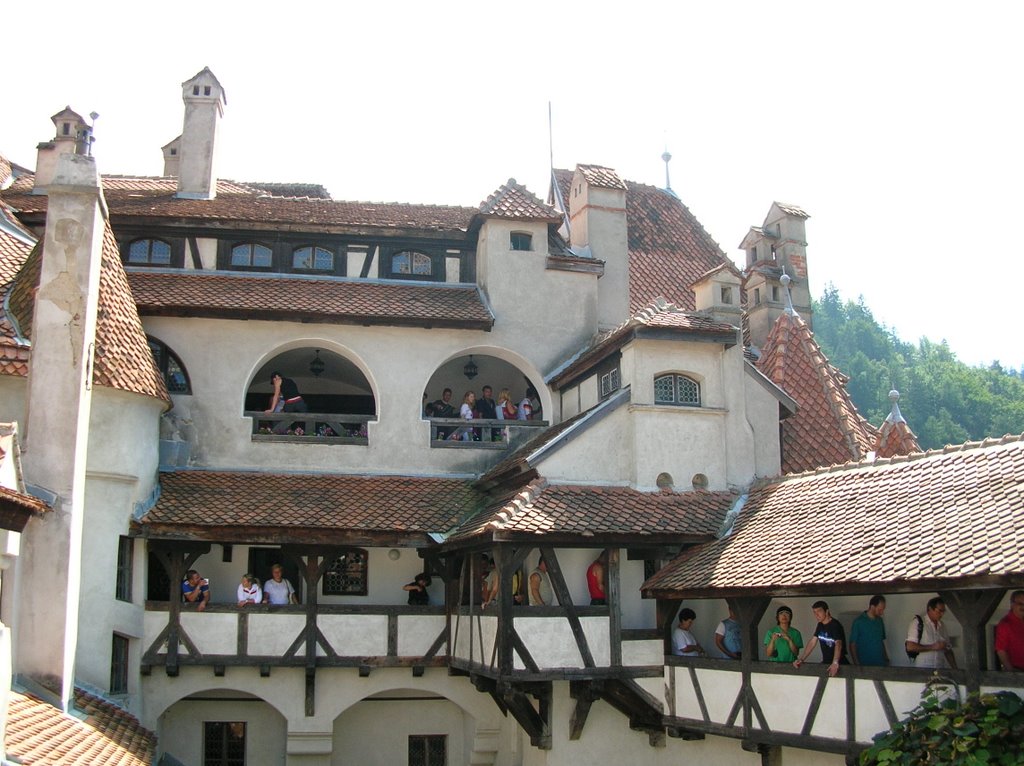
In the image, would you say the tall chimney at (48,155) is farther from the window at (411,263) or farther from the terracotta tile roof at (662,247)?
the terracotta tile roof at (662,247)

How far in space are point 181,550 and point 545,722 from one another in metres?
6.61

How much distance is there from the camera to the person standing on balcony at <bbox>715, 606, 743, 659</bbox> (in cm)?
1703

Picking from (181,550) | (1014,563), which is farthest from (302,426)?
(1014,563)

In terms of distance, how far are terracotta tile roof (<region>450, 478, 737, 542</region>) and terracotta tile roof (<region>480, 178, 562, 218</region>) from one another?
255 inches

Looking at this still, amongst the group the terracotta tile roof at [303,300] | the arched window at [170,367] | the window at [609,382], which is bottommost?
the window at [609,382]

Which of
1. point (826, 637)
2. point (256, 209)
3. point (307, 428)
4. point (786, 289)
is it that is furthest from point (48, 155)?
point (826, 637)

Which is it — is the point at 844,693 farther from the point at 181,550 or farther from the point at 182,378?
the point at 182,378

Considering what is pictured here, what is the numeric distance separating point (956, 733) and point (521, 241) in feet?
45.7

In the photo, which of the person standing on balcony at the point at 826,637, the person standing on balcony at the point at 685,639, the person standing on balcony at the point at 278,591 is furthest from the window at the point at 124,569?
the person standing on balcony at the point at 826,637

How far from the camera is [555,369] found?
2336 centimetres

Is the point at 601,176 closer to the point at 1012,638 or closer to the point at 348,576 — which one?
the point at 348,576

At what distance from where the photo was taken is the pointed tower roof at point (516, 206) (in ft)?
76.8

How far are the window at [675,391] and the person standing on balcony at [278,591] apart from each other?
275 inches

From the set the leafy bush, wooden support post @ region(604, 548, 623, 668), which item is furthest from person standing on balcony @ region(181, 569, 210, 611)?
the leafy bush
